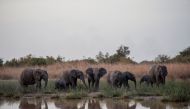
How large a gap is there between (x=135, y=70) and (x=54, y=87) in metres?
6.97

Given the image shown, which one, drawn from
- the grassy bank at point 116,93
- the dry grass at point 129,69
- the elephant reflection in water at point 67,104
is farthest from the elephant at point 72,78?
the dry grass at point 129,69

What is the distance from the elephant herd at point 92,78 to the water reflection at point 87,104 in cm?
332

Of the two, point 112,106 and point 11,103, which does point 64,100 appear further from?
point 112,106

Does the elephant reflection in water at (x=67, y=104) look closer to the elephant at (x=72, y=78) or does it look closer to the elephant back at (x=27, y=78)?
the elephant at (x=72, y=78)

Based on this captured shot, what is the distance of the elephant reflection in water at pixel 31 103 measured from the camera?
14703mm

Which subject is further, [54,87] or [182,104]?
[54,87]

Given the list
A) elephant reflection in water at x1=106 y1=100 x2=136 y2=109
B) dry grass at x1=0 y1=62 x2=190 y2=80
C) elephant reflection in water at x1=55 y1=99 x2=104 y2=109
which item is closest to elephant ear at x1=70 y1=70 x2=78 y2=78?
elephant reflection in water at x1=55 y1=99 x2=104 y2=109

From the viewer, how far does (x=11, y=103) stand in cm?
1617

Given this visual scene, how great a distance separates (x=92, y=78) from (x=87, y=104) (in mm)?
6191

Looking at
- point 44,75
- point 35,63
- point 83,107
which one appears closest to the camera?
point 83,107

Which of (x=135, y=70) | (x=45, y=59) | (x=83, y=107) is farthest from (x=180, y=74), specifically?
(x=45, y=59)

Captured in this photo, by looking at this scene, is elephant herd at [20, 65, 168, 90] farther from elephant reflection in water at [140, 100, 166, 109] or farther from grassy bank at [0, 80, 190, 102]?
elephant reflection in water at [140, 100, 166, 109]

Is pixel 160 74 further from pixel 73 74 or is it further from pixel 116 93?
pixel 116 93

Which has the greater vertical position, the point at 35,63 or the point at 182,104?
the point at 35,63
